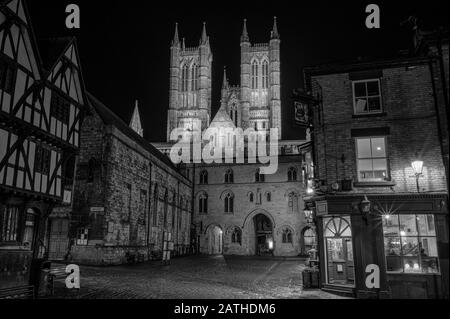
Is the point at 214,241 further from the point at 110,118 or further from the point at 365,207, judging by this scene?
the point at 365,207

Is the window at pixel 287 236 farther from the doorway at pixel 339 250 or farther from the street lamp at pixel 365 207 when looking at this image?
the street lamp at pixel 365 207

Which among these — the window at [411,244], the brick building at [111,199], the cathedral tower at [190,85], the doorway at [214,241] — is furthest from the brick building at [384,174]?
the cathedral tower at [190,85]

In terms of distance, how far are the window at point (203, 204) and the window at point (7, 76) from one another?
33.2m

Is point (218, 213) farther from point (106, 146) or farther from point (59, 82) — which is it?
point (59, 82)

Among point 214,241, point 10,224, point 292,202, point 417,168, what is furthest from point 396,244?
point 214,241

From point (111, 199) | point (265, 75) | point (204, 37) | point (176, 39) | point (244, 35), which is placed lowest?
point (111, 199)

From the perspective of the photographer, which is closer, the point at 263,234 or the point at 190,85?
the point at 263,234

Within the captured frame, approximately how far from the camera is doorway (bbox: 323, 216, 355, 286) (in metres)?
12.9

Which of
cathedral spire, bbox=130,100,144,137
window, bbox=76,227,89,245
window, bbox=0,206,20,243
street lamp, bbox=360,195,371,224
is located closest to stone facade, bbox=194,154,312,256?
window, bbox=76,227,89,245

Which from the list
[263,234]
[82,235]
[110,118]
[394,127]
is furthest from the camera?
[263,234]

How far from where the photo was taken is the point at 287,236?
4294 cm

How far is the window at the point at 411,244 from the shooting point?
11.4m

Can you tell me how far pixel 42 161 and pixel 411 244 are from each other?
47.4 ft
